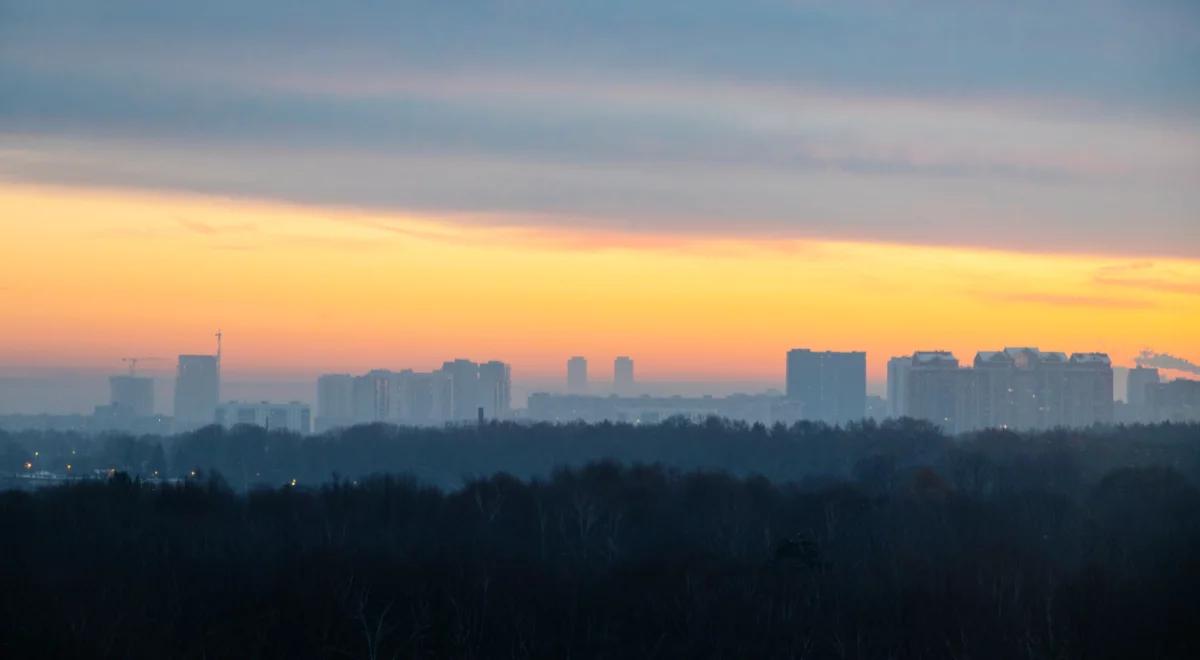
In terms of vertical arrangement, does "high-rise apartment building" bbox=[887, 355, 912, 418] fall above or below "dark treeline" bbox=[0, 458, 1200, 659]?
above

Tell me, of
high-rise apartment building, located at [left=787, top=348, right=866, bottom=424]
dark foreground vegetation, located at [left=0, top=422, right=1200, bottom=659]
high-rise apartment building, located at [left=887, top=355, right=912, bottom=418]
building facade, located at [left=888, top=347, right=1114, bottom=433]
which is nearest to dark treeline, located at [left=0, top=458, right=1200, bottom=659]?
dark foreground vegetation, located at [left=0, top=422, right=1200, bottom=659]

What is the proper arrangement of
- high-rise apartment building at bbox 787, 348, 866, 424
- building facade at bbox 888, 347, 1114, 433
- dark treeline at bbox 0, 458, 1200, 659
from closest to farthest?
1. dark treeline at bbox 0, 458, 1200, 659
2. building facade at bbox 888, 347, 1114, 433
3. high-rise apartment building at bbox 787, 348, 866, 424

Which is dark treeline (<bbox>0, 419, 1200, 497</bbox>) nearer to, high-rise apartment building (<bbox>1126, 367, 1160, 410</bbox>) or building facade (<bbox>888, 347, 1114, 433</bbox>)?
building facade (<bbox>888, 347, 1114, 433</bbox>)

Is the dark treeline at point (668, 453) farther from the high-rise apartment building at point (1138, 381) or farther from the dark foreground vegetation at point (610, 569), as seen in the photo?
the high-rise apartment building at point (1138, 381)

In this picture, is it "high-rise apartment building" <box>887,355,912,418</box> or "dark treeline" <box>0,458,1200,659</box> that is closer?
"dark treeline" <box>0,458,1200,659</box>

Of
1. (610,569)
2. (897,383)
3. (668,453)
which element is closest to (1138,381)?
(897,383)

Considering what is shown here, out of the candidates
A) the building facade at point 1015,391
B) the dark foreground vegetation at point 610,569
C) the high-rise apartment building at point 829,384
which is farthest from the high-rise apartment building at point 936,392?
the dark foreground vegetation at point 610,569

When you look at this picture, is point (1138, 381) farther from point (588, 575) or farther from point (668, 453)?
point (588, 575)
